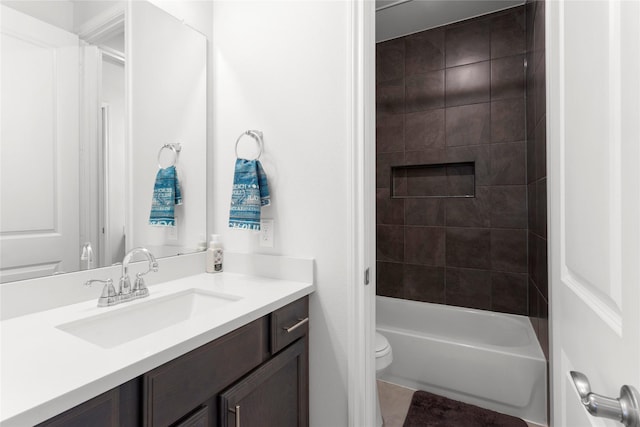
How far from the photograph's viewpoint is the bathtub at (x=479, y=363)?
172 centimetres

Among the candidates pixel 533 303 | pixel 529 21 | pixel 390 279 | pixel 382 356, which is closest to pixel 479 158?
pixel 529 21

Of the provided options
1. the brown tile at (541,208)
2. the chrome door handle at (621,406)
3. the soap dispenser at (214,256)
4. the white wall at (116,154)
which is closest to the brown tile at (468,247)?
the brown tile at (541,208)

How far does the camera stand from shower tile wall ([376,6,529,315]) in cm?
230

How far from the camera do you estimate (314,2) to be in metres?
1.28

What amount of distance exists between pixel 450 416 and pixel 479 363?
0.33 m

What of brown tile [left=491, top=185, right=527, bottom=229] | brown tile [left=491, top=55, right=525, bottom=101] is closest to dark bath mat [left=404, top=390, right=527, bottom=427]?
brown tile [left=491, top=185, right=527, bottom=229]

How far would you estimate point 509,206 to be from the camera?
2.32 metres

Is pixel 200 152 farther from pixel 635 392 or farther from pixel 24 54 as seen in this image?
pixel 635 392

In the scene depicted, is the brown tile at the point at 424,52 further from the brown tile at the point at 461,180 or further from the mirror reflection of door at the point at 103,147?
the mirror reflection of door at the point at 103,147

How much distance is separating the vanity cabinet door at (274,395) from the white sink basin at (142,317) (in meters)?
0.26

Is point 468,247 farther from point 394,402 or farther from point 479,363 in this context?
point 394,402

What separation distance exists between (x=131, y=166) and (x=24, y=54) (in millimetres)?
445

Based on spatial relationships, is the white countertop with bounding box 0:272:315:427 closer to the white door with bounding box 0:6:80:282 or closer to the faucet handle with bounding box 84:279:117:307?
the faucet handle with bounding box 84:279:117:307

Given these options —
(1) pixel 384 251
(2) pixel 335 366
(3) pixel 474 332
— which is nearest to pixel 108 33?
(2) pixel 335 366
